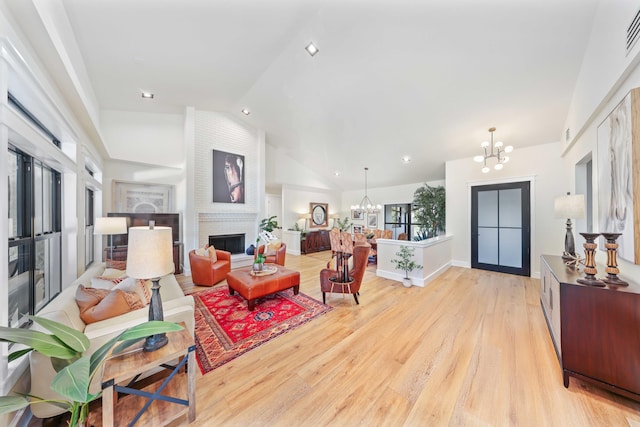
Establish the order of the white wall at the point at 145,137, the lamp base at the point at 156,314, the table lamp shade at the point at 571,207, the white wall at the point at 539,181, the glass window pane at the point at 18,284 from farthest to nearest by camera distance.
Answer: the white wall at the point at 145,137
the white wall at the point at 539,181
the table lamp shade at the point at 571,207
the glass window pane at the point at 18,284
the lamp base at the point at 156,314

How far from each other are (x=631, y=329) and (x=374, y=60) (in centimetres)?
386

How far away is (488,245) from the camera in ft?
16.7

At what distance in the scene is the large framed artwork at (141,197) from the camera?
4851 mm

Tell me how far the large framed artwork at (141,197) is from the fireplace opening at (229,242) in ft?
4.39

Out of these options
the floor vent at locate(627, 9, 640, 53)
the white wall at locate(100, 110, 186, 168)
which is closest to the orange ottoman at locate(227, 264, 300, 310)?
the white wall at locate(100, 110, 186, 168)

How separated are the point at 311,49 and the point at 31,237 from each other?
3.97m

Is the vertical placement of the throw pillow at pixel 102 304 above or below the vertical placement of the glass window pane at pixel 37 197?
below

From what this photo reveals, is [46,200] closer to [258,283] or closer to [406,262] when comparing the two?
[258,283]

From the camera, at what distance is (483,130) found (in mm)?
4281

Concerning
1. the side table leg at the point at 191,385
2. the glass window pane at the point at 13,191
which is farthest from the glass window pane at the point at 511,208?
the glass window pane at the point at 13,191

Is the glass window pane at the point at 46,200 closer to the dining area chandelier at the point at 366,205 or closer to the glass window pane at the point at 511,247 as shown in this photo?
the dining area chandelier at the point at 366,205

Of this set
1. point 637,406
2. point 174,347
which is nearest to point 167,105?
point 174,347

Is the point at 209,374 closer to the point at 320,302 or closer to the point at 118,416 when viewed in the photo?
the point at 118,416

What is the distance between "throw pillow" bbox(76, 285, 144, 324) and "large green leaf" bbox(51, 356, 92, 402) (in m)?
1.13
